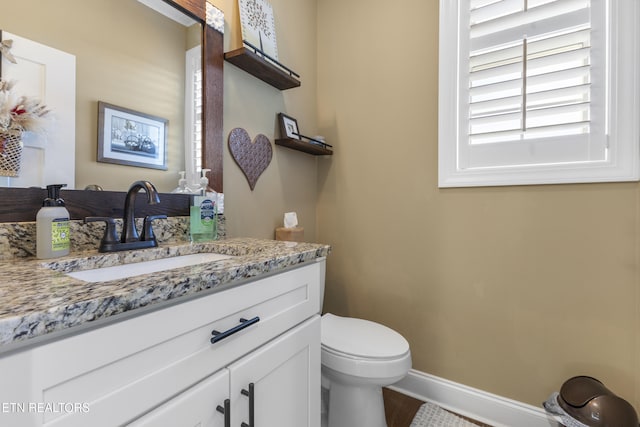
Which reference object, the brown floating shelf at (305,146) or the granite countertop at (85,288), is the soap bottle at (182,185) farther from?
the brown floating shelf at (305,146)

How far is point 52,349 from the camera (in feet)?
1.37

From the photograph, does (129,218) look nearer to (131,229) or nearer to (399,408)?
(131,229)

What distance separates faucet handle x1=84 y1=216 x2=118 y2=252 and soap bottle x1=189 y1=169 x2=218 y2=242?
284 millimetres

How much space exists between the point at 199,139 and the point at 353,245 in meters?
1.08

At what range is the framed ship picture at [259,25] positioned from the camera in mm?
1379

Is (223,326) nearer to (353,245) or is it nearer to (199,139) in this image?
(199,139)

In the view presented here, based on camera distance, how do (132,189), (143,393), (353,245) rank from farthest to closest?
(353,245)
(132,189)
(143,393)

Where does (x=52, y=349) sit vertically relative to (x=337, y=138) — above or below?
below

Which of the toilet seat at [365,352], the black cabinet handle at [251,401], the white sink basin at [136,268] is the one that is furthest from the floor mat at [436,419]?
the white sink basin at [136,268]

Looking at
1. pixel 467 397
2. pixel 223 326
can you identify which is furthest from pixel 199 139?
pixel 467 397

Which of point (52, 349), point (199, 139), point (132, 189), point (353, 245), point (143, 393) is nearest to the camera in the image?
point (52, 349)

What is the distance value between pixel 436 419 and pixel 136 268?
4.98ft

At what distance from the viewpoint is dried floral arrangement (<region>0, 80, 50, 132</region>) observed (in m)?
0.76

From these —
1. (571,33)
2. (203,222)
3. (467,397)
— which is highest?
(571,33)
